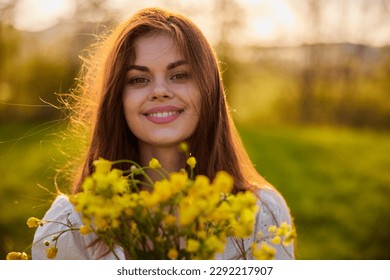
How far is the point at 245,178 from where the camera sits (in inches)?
59.2

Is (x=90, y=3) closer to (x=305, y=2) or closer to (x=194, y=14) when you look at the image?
(x=194, y=14)

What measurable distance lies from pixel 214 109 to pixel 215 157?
12 cm

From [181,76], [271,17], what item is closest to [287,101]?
[271,17]

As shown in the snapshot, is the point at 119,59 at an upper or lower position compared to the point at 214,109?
upper

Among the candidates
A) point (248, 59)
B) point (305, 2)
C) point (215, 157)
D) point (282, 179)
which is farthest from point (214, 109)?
point (248, 59)

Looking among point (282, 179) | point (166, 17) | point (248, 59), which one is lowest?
point (282, 179)

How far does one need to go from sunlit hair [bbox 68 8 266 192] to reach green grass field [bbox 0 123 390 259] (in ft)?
6.78

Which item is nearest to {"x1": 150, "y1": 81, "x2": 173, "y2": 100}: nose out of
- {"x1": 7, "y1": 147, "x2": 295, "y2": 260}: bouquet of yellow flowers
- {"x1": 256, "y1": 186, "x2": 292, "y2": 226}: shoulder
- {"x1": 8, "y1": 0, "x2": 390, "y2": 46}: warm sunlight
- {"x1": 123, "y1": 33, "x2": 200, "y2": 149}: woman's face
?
{"x1": 123, "y1": 33, "x2": 200, "y2": 149}: woman's face

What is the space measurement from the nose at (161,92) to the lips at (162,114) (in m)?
0.02

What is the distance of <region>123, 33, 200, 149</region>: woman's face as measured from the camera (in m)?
1.28

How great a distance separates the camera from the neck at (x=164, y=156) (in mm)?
1428

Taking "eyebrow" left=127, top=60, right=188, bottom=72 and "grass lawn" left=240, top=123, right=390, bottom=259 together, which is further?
"grass lawn" left=240, top=123, right=390, bottom=259

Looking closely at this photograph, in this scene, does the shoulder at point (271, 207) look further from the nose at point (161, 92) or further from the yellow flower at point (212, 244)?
the yellow flower at point (212, 244)

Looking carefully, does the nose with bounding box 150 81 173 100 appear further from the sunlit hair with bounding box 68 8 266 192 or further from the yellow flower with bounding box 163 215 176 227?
the yellow flower with bounding box 163 215 176 227
